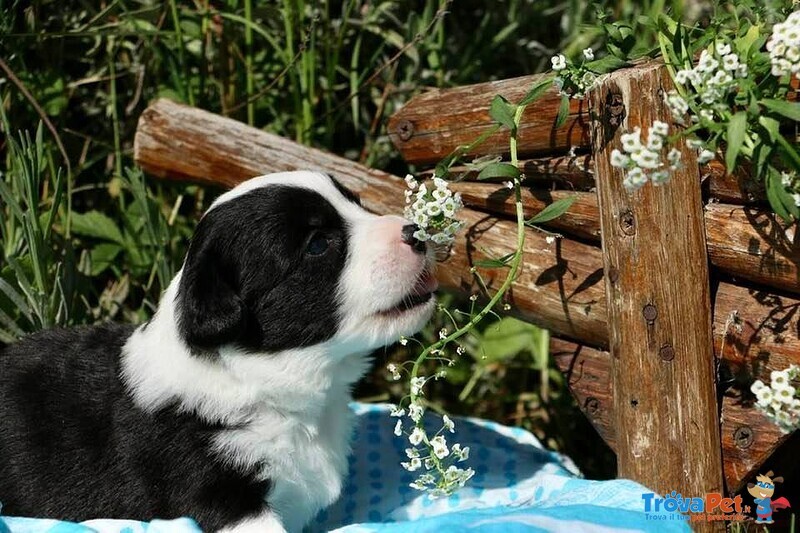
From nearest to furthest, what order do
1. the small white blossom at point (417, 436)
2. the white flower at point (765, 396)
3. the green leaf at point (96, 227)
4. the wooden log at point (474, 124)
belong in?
the white flower at point (765, 396), the small white blossom at point (417, 436), the wooden log at point (474, 124), the green leaf at point (96, 227)

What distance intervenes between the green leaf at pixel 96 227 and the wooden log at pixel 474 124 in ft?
4.55

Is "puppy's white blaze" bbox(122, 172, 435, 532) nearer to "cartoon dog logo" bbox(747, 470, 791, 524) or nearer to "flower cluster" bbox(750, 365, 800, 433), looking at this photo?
"flower cluster" bbox(750, 365, 800, 433)

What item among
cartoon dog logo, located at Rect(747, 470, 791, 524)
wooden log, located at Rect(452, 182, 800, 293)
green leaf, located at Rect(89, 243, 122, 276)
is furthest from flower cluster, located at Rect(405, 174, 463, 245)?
green leaf, located at Rect(89, 243, 122, 276)

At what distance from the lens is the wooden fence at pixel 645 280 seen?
9.46ft

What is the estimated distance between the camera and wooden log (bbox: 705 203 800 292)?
2803mm

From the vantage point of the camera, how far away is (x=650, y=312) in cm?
299

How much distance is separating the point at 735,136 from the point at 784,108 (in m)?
0.14

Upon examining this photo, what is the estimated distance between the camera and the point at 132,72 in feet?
15.3

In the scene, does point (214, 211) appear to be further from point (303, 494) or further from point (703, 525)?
point (703, 525)

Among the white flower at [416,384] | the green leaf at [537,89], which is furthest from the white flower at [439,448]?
the green leaf at [537,89]

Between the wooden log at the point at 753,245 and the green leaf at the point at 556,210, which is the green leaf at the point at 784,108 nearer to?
the wooden log at the point at 753,245

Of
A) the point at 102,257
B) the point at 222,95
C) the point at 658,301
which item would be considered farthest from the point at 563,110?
the point at 102,257

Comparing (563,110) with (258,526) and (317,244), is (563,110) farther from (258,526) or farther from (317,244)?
(258,526)

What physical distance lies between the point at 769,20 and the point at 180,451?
1994 millimetres
